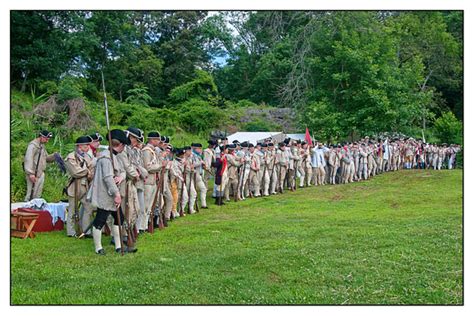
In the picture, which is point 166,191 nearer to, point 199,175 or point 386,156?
point 199,175

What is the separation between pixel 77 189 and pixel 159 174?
72.6 inches

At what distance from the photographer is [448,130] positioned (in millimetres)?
38312

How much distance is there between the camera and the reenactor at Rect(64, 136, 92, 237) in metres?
10.6

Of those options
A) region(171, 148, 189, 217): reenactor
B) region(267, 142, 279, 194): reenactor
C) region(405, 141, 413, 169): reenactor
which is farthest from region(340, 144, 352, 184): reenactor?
region(171, 148, 189, 217): reenactor

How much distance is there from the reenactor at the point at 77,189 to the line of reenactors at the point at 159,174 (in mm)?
20

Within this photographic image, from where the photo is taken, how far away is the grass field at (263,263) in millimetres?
6957

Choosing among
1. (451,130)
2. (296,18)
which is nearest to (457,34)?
(451,130)

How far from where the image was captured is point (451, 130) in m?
38.0

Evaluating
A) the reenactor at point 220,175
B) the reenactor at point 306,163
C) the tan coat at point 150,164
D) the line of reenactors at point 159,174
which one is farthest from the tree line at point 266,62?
the tan coat at point 150,164

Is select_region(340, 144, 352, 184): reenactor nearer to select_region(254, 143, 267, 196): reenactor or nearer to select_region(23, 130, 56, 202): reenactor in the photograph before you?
select_region(254, 143, 267, 196): reenactor

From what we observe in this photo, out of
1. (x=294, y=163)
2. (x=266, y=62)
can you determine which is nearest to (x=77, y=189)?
(x=294, y=163)

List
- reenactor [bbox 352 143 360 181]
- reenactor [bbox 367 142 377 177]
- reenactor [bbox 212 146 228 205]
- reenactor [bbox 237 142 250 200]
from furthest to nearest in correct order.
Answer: reenactor [bbox 367 142 377 177] → reenactor [bbox 352 143 360 181] → reenactor [bbox 237 142 250 200] → reenactor [bbox 212 146 228 205]

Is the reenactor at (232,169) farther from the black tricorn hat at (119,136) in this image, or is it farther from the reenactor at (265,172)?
the black tricorn hat at (119,136)

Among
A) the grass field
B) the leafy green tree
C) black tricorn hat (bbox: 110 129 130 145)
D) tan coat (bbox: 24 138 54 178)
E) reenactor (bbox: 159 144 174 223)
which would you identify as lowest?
the grass field
